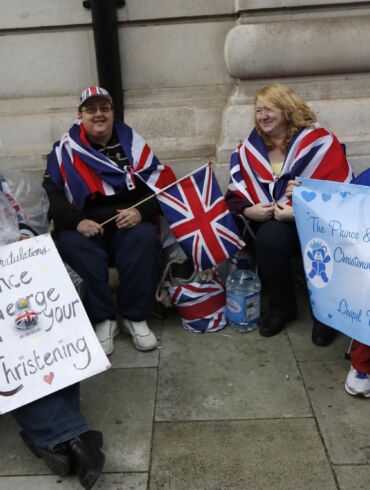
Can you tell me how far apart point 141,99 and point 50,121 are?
0.73 meters

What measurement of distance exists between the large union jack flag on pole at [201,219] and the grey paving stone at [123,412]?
78cm

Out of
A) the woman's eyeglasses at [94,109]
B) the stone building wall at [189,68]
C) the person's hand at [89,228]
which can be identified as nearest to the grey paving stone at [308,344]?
the stone building wall at [189,68]

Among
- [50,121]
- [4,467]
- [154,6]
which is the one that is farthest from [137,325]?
[154,6]

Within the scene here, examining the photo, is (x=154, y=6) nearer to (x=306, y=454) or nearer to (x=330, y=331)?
(x=330, y=331)

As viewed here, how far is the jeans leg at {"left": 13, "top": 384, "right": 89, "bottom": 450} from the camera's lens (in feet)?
7.19

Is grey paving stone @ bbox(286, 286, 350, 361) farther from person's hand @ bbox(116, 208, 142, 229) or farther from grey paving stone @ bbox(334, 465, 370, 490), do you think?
person's hand @ bbox(116, 208, 142, 229)

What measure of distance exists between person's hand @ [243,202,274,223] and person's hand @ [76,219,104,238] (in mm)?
916

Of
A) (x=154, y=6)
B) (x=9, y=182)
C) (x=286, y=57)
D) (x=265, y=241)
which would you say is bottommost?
(x=265, y=241)

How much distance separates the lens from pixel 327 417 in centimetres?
251

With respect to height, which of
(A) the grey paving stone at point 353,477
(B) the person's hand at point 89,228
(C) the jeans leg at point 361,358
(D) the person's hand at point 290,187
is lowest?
(A) the grey paving stone at point 353,477

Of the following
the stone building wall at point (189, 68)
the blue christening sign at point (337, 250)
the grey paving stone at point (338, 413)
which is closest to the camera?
the grey paving stone at point (338, 413)

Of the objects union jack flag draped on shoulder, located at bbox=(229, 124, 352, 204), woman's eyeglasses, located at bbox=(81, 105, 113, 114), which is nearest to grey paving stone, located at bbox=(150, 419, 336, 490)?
union jack flag draped on shoulder, located at bbox=(229, 124, 352, 204)

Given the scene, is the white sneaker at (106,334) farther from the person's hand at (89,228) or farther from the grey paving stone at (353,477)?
the grey paving stone at (353,477)

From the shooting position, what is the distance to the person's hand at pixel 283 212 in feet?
10.1
